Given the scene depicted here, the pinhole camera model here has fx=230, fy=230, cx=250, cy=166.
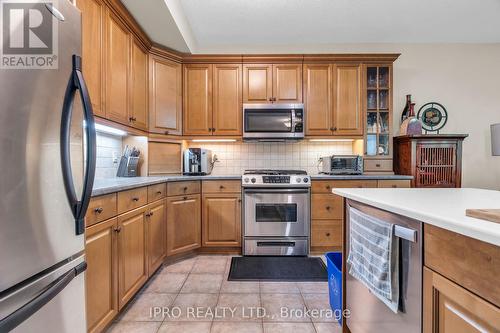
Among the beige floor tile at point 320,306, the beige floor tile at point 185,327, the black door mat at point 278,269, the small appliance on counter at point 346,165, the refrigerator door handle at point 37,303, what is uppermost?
the small appliance on counter at point 346,165

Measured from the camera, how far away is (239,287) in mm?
1988

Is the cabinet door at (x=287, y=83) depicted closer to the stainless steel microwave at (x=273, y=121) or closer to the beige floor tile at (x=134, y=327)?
the stainless steel microwave at (x=273, y=121)

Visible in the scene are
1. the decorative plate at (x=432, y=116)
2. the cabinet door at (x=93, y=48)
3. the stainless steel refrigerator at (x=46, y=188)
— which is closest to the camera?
the stainless steel refrigerator at (x=46, y=188)

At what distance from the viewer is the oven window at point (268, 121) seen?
2.90 metres

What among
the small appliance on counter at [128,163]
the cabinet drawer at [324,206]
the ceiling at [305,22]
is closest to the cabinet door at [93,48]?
the ceiling at [305,22]

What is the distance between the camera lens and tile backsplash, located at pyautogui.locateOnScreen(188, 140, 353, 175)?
3.27m

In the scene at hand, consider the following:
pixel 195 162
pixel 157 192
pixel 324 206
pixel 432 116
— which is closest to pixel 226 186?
pixel 195 162

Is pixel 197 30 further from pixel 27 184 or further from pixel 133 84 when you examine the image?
pixel 27 184

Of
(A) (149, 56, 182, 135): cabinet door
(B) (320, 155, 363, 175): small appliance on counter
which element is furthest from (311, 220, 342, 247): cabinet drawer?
(A) (149, 56, 182, 135): cabinet door

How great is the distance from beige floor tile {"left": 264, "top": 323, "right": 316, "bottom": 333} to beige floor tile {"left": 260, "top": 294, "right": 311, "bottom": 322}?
41 mm

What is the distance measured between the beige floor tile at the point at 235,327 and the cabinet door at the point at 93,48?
5.68 ft

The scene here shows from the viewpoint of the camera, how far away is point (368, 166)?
2977 mm

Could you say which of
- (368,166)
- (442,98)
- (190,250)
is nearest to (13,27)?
(190,250)

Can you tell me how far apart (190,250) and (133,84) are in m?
1.87
